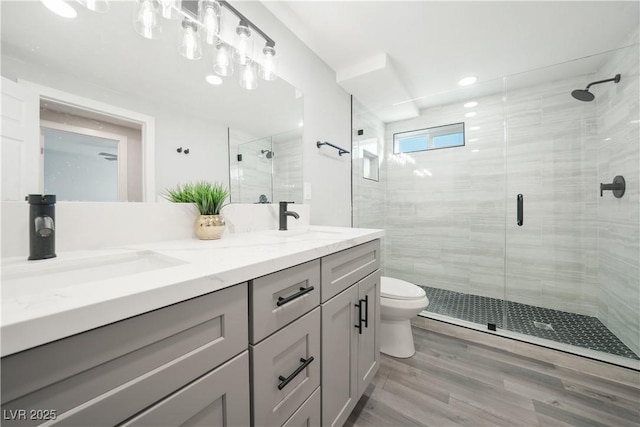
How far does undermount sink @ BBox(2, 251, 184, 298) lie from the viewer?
55 centimetres

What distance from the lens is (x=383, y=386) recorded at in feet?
4.74

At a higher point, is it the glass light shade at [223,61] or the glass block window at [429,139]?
the glass block window at [429,139]

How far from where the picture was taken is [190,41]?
1.07 meters

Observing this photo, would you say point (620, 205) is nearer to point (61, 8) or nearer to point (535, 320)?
point (535, 320)

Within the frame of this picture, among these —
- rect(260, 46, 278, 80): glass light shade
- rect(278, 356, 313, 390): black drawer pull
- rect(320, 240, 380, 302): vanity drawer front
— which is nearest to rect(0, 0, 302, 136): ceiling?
rect(260, 46, 278, 80): glass light shade

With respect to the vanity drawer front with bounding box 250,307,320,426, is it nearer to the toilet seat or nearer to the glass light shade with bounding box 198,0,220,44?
the toilet seat

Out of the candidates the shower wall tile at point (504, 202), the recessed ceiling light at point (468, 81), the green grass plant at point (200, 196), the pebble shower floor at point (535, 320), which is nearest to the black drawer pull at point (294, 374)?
the green grass plant at point (200, 196)

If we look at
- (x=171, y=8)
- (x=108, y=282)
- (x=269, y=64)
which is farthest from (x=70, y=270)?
(x=269, y=64)

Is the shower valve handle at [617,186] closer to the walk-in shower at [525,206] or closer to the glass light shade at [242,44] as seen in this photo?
the walk-in shower at [525,206]

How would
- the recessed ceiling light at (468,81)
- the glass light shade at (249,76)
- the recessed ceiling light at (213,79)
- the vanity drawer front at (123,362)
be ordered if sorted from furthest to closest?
the recessed ceiling light at (468,81) → the glass light shade at (249,76) → the recessed ceiling light at (213,79) → the vanity drawer front at (123,362)

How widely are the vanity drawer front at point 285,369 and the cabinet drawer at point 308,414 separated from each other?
21 mm

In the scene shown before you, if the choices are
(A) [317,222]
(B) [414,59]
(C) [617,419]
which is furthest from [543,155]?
(A) [317,222]

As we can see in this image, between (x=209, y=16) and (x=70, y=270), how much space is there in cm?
118

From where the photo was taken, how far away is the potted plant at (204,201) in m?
1.04
